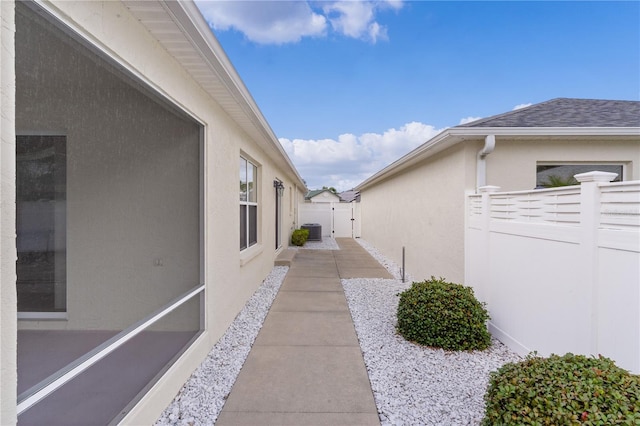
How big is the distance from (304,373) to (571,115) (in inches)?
260

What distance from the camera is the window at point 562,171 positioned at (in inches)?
204

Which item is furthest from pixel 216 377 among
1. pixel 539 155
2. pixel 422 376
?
pixel 539 155

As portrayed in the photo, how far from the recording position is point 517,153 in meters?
5.08

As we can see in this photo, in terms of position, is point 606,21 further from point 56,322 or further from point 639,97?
point 56,322

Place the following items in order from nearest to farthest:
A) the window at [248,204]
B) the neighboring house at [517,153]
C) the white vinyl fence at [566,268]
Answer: the white vinyl fence at [566,268], the neighboring house at [517,153], the window at [248,204]

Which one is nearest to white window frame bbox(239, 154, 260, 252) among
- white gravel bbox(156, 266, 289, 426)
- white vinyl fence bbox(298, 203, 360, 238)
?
white gravel bbox(156, 266, 289, 426)

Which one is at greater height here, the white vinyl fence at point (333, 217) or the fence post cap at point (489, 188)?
the fence post cap at point (489, 188)

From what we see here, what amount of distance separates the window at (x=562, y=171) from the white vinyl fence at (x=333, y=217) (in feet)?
45.2

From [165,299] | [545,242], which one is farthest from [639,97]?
[165,299]

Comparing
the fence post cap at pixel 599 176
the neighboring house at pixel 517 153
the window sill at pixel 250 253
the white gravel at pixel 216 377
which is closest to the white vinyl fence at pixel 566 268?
the fence post cap at pixel 599 176

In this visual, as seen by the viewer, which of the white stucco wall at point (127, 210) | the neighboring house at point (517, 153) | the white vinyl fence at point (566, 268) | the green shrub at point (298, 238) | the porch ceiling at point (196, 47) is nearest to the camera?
the porch ceiling at point (196, 47)

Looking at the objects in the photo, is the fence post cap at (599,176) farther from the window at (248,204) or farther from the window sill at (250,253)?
the window at (248,204)

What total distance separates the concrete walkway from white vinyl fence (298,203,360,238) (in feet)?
41.0

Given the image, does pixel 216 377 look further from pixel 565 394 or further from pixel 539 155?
pixel 539 155
